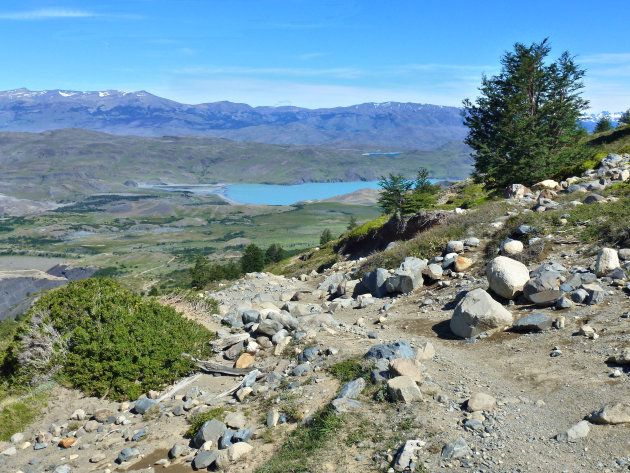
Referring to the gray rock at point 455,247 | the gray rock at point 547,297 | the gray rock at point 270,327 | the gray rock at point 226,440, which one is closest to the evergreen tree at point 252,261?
the gray rock at point 455,247

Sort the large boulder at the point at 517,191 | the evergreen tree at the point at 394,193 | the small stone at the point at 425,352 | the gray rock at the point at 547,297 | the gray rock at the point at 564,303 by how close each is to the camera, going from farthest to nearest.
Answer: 1. the evergreen tree at the point at 394,193
2. the large boulder at the point at 517,191
3. the gray rock at the point at 547,297
4. the gray rock at the point at 564,303
5. the small stone at the point at 425,352

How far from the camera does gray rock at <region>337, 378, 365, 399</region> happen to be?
9.13 meters

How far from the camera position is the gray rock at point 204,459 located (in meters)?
8.32

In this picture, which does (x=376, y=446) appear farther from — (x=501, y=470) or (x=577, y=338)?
(x=577, y=338)

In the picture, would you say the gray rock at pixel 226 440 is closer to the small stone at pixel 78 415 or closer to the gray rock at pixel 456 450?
the gray rock at pixel 456 450

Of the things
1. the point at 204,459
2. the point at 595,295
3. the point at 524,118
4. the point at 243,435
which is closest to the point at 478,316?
the point at 595,295

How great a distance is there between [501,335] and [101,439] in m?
9.26

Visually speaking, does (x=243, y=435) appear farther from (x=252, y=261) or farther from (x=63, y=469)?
(x=252, y=261)

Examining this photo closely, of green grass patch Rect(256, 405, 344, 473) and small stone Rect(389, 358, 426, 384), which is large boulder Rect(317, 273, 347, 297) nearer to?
small stone Rect(389, 358, 426, 384)

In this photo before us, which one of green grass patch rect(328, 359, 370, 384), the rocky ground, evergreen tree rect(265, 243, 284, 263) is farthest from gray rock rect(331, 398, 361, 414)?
evergreen tree rect(265, 243, 284, 263)

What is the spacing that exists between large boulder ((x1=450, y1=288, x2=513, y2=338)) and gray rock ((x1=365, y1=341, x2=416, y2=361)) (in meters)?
2.02

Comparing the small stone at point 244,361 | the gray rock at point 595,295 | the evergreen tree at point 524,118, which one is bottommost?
the small stone at point 244,361

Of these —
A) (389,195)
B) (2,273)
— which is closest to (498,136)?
(389,195)

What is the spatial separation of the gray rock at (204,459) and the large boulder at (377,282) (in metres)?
10.3
